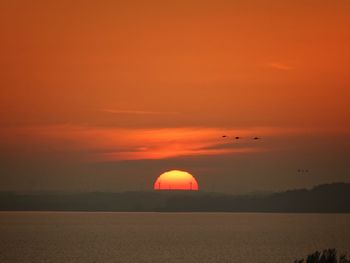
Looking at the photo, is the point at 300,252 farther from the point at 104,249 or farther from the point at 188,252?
the point at 104,249

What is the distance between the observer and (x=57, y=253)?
130750 millimetres

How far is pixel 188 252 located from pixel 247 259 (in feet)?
65.1

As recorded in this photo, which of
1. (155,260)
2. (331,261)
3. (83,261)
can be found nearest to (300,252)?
(155,260)

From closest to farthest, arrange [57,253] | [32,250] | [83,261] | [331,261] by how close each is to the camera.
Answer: [331,261], [83,261], [57,253], [32,250]

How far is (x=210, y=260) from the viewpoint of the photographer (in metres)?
117

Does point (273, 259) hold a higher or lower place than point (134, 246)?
lower

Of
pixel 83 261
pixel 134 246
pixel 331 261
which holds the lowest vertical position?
pixel 331 261

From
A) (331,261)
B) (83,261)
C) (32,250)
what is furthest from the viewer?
(32,250)

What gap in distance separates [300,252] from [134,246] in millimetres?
35730

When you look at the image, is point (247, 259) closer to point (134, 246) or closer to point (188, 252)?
point (188, 252)

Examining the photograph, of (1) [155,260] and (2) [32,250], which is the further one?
(2) [32,250]

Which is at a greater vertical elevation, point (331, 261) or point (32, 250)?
point (32, 250)

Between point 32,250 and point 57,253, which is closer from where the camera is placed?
point 57,253

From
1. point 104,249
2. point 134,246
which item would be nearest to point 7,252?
point 104,249
